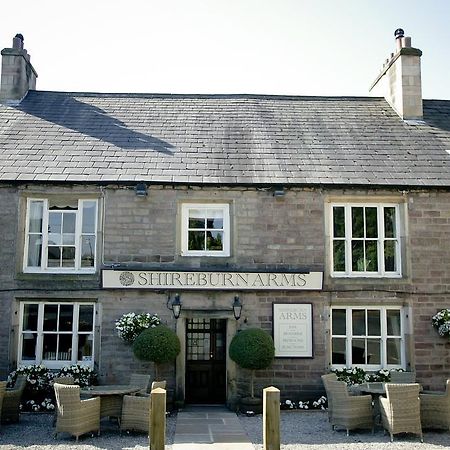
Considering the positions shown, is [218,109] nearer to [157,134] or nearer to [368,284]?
[157,134]

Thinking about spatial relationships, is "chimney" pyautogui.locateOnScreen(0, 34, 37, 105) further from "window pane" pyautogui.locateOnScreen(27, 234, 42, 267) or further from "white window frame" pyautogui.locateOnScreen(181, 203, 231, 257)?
"white window frame" pyautogui.locateOnScreen(181, 203, 231, 257)

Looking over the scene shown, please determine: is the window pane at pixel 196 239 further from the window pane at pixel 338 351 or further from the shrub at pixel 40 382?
Answer: the window pane at pixel 338 351

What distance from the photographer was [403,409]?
31.6ft

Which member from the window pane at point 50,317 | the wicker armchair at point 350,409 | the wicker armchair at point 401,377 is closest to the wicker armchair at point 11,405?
the window pane at point 50,317

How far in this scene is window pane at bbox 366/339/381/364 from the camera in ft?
42.7

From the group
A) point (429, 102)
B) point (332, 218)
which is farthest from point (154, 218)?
point (429, 102)

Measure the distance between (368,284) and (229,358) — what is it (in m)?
3.47

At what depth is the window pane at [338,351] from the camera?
13.0 meters

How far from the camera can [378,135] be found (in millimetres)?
15258

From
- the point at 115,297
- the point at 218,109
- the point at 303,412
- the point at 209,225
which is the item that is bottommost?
the point at 303,412

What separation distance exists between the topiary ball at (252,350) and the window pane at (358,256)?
107 inches

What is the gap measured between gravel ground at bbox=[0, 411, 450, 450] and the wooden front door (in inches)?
81.5

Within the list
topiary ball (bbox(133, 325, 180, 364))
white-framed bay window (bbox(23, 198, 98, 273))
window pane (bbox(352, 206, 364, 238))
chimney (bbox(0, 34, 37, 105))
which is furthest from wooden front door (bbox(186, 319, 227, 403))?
chimney (bbox(0, 34, 37, 105))

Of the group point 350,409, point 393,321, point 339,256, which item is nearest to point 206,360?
point 339,256
